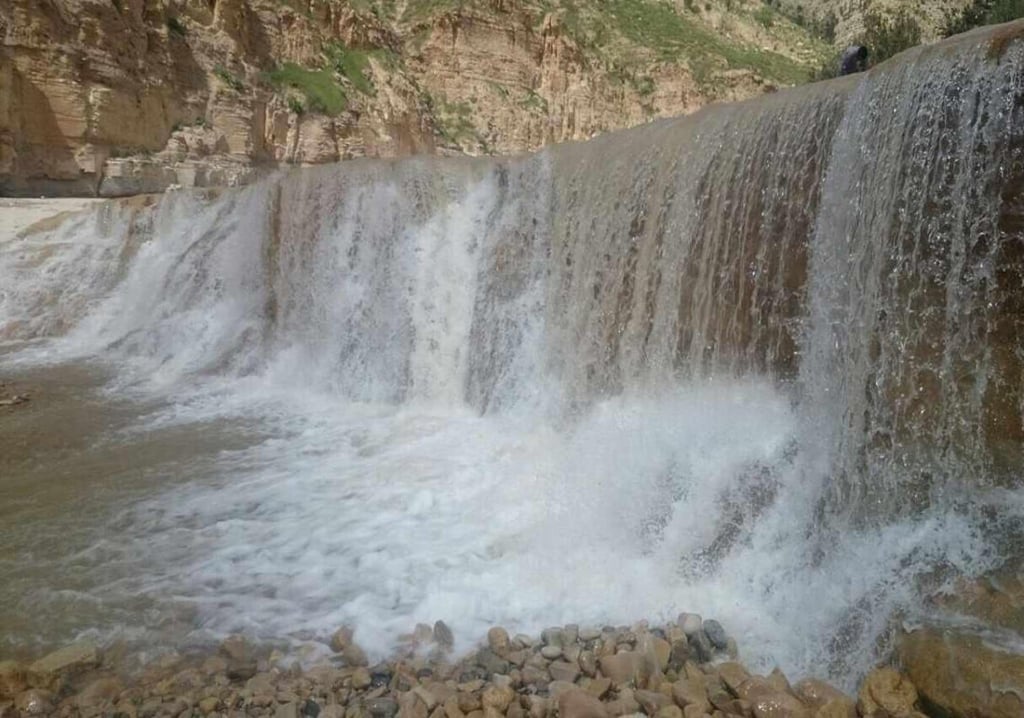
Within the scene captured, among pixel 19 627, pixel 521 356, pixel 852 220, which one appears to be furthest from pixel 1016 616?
pixel 521 356

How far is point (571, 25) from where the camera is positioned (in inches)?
1155

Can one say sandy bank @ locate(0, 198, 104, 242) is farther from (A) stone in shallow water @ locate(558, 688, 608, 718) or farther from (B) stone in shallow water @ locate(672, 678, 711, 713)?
(B) stone in shallow water @ locate(672, 678, 711, 713)

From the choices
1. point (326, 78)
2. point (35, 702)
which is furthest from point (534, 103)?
point (35, 702)

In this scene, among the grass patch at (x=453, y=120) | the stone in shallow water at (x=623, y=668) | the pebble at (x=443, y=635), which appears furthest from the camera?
the grass patch at (x=453, y=120)

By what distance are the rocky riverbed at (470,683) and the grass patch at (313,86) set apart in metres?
20.2

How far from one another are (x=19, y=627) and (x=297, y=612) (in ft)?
4.01

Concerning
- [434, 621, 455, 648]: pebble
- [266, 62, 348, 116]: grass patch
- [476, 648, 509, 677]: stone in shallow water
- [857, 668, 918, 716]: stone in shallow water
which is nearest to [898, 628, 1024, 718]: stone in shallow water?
[857, 668, 918, 716]: stone in shallow water

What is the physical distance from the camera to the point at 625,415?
5.43m

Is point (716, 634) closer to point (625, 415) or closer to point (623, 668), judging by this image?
point (623, 668)

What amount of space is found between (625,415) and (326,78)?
67.5 ft

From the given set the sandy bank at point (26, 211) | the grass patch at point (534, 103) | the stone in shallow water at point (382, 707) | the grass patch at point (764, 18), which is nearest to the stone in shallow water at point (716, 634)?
the stone in shallow water at point (382, 707)

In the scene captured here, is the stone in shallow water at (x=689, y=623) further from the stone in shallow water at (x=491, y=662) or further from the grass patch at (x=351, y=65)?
the grass patch at (x=351, y=65)

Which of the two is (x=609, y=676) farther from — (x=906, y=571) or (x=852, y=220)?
(x=852, y=220)

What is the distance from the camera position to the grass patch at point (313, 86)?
20.6 m
